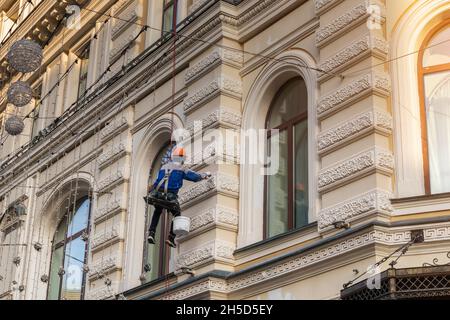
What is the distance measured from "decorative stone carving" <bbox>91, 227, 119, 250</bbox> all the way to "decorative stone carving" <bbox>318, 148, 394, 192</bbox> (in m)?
6.37

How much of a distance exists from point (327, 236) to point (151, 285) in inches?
194

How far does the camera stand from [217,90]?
1719 centimetres

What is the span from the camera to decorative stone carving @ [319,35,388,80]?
1438cm

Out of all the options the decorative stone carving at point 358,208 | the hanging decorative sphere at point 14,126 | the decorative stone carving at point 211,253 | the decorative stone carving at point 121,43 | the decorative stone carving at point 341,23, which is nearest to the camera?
the decorative stone carving at point 358,208

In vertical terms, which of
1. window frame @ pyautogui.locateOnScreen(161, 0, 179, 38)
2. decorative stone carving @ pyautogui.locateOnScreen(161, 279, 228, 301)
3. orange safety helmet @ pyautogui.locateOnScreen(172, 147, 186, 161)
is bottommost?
decorative stone carving @ pyautogui.locateOnScreen(161, 279, 228, 301)

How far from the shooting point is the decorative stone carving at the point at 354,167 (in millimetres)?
13633

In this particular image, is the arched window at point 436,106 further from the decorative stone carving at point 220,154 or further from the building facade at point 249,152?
the decorative stone carving at point 220,154

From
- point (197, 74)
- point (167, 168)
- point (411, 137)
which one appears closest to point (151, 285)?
point (167, 168)

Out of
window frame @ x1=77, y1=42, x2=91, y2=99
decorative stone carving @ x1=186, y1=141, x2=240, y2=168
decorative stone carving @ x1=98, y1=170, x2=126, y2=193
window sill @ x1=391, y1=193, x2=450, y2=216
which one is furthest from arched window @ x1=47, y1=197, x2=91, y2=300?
window sill @ x1=391, y1=193, x2=450, y2=216

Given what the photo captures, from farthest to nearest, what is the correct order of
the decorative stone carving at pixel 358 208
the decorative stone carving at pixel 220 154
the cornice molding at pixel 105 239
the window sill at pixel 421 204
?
the cornice molding at pixel 105 239 → the decorative stone carving at pixel 220 154 → the decorative stone carving at pixel 358 208 → the window sill at pixel 421 204

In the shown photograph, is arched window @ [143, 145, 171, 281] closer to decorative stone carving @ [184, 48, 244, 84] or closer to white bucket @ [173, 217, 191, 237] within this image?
decorative stone carving @ [184, 48, 244, 84]

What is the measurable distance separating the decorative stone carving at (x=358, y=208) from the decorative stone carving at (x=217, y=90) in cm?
395

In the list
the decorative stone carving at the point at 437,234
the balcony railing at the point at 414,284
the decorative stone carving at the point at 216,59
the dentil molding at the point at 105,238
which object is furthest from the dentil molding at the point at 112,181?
the balcony railing at the point at 414,284
